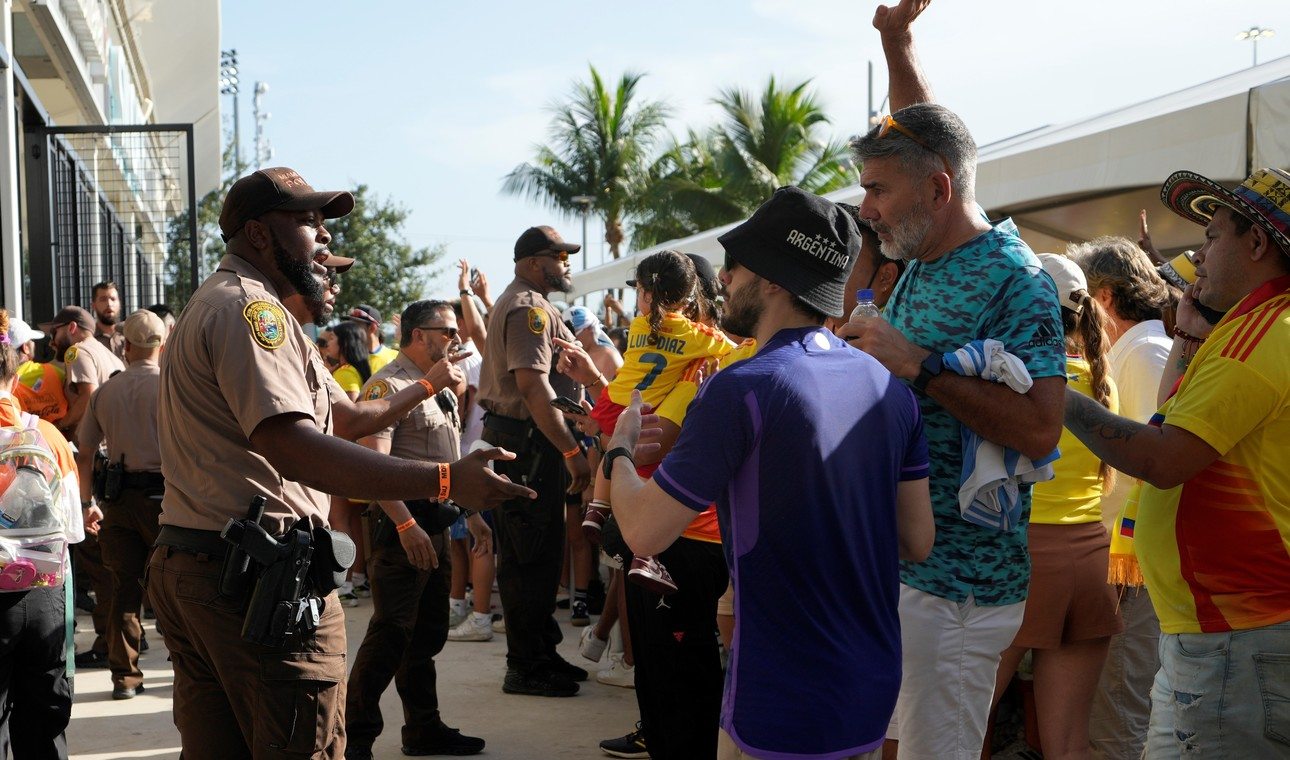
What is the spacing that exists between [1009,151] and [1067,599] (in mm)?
3465

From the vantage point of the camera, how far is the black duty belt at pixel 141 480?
22.5ft

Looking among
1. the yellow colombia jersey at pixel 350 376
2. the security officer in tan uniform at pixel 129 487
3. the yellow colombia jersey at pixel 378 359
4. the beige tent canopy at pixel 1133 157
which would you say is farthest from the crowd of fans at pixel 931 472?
the yellow colombia jersey at pixel 378 359

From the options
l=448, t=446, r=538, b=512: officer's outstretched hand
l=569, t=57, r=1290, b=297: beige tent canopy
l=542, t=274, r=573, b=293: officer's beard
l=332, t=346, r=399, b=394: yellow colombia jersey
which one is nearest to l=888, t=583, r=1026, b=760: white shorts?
l=448, t=446, r=538, b=512: officer's outstretched hand

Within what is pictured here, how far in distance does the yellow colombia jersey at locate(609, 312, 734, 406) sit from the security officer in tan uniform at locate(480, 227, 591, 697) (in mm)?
1276

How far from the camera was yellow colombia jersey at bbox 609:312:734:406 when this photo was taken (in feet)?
16.8

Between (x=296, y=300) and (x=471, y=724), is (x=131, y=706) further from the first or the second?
(x=296, y=300)

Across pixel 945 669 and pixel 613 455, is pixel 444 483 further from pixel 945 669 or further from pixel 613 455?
pixel 945 669

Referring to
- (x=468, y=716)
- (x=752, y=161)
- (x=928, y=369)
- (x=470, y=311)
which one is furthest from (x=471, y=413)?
(x=752, y=161)

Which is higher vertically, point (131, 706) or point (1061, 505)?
point (1061, 505)

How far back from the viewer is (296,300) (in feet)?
14.1

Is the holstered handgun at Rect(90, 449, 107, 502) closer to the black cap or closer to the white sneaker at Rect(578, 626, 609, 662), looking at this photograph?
the white sneaker at Rect(578, 626, 609, 662)

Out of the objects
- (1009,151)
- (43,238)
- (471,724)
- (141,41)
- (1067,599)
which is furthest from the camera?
(141,41)

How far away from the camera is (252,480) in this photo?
10.0 feet

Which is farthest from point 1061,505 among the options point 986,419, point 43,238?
point 43,238
